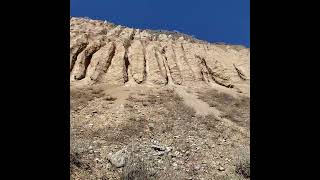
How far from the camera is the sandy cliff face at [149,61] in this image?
78.2 ft

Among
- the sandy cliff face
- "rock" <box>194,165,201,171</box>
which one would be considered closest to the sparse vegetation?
"rock" <box>194,165,201,171</box>

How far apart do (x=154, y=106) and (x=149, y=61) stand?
23.2 feet

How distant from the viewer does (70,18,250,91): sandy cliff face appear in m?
23.8

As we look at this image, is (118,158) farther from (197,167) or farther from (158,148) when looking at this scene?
(197,167)

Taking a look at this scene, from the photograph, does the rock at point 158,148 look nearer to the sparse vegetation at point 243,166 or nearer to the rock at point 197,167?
the rock at point 197,167

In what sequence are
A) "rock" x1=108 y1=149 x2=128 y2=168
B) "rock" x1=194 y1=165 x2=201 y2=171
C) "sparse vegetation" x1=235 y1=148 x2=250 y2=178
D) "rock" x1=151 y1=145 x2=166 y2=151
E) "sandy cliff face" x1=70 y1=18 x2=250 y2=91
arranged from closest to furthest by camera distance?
1. "rock" x1=108 y1=149 x2=128 y2=168
2. "sparse vegetation" x1=235 y1=148 x2=250 y2=178
3. "rock" x1=194 y1=165 x2=201 y2=171
4. "rock" x1=151 y1=145 x2=166 y2=151
5. "sandy cliff face" x1=70 y1=18 x2=250 y2=91

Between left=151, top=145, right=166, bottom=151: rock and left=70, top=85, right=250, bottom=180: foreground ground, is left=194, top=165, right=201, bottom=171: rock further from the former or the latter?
left=151, top=145, right=166, bottom=151: rock

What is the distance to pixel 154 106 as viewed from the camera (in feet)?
62.8

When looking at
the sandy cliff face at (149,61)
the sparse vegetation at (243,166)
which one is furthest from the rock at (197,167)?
the sandy cliff face at (149,61)

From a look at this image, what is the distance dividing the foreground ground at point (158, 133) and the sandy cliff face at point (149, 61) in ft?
5.24

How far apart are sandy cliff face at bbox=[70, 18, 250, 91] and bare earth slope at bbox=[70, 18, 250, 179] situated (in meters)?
0.06
